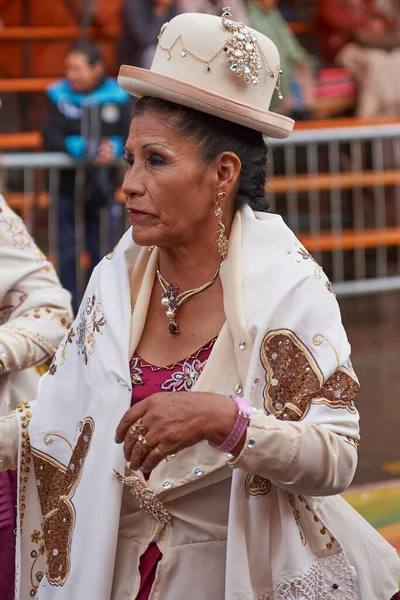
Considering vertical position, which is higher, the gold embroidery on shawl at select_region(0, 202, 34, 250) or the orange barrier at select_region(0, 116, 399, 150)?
the gold embroidery on shawl at select_region(0, 202, 34, 250)

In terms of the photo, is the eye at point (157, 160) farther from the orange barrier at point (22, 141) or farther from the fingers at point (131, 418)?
the orange barrier at point (22, 141)

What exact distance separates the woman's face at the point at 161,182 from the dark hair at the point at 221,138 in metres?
0.02

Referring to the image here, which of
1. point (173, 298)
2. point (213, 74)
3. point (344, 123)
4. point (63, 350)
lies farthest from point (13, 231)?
point (344, 123)

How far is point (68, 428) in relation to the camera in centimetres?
308

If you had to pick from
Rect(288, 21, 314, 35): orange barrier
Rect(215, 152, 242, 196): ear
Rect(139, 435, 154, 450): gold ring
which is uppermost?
Rect(215, 152, 242, 196): ear

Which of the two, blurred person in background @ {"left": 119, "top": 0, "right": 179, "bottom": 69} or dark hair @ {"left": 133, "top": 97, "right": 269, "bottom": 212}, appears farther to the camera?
blurred person in background @ {"left": 119, "top": 0, "right": 179, "bottom": 69}

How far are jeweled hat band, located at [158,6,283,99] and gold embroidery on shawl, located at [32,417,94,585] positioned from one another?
35.1 inches

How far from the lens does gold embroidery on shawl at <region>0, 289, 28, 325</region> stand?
3861mm

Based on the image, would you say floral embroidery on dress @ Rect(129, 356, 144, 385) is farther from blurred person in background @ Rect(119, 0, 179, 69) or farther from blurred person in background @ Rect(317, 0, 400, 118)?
blurred person in background @ Rect(317, 0, 400, 118)

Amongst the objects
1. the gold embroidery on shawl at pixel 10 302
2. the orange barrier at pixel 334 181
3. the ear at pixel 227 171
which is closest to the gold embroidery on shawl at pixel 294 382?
the ear at pixel 227 171

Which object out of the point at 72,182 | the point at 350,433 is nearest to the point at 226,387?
the point at 350,433

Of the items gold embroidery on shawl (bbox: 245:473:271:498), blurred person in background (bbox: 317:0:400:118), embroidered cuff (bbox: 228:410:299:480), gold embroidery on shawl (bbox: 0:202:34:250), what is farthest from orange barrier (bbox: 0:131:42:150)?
embroidered cuff (bbox: 228:410:299:480)

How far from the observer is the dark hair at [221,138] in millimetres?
2861

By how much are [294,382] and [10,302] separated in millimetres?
1417
